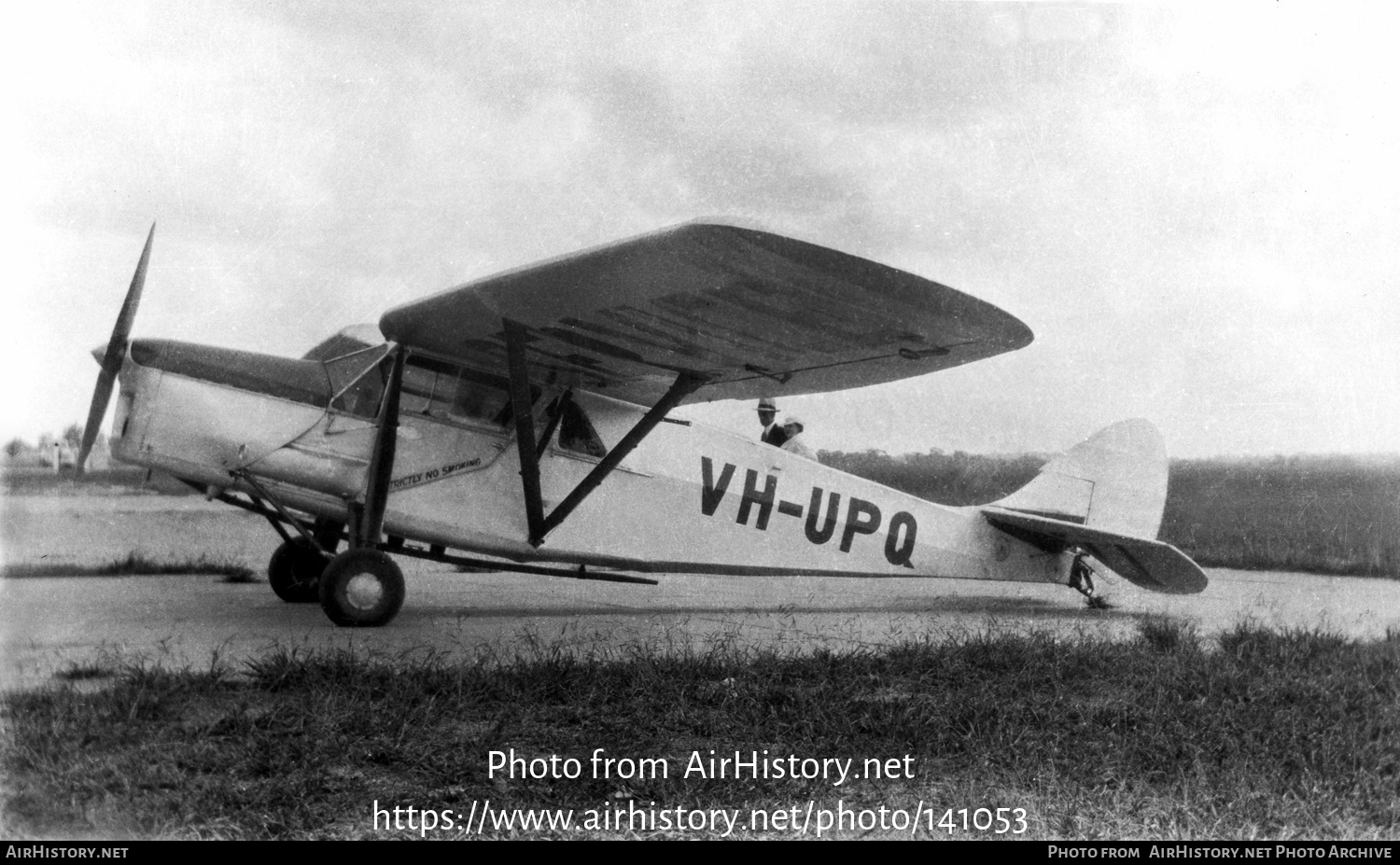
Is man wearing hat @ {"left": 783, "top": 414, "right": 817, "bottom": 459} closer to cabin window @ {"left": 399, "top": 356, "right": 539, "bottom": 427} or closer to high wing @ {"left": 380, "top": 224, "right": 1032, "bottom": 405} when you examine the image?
high wing @ {"left": 380, "top": 224, "right": 1032, "bottom": 405}

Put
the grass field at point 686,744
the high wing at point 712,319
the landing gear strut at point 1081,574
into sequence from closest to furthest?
the grass field at point 686,744, the high wing at point 712,319, the landing gear strut at point 1081,574

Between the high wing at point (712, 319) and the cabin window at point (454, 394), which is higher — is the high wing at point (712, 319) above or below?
above

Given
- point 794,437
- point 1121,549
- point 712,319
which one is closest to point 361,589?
point 712,319

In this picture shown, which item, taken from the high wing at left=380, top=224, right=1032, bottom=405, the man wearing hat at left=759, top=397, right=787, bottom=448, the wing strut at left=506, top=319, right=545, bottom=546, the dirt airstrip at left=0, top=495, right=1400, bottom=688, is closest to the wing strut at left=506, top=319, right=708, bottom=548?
the wing strut at left=506, top=319, right=545, bottom=546

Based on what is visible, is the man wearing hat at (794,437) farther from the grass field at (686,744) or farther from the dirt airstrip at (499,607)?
the grass field at (686,744)

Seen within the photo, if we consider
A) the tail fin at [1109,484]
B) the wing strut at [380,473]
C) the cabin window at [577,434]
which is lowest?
the wing strut at [380,473]

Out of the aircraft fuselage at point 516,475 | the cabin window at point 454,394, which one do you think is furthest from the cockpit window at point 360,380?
the cabin window at point 454,394
